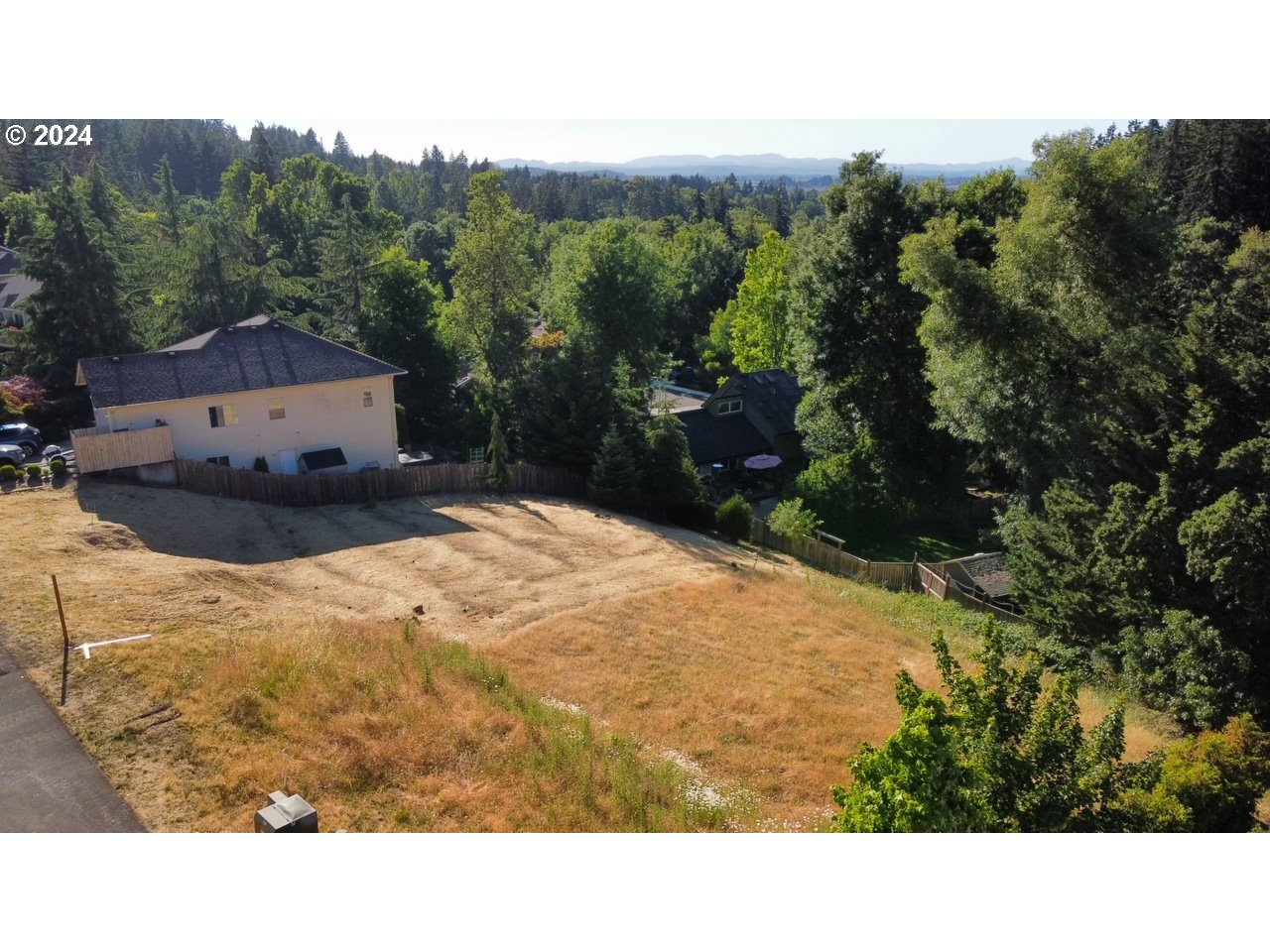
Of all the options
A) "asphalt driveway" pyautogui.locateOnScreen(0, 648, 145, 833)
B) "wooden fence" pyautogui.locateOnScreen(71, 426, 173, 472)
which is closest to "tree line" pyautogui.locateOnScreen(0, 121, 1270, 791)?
"wooden fence" pyautogui.locateOnScreen(71, 426, 173, 472)

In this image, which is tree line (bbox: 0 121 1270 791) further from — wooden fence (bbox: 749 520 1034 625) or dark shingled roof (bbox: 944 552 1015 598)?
dark shingled roof (bbox: 944 552 1015 598)

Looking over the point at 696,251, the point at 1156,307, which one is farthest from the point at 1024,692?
the point at 696,251

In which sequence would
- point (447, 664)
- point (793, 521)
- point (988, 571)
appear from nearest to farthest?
1. point (447, 664)
2. point (988, 571)
3. point (793, 521)

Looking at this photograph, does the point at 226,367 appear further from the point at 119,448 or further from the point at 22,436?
the point at 22,436

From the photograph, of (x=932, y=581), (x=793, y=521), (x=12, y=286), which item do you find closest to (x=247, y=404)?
(x=793, y=521)

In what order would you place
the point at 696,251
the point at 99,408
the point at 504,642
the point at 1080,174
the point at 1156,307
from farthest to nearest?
the point at 696,251
the point at 99,408
the point at 1156,307
the point at 1080,174
the point at 504,642
